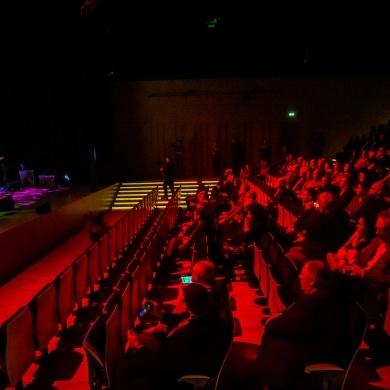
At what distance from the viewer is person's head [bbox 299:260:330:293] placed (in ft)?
10.2

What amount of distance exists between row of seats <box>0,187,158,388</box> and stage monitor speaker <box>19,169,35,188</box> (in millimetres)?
5343

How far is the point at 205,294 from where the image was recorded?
298cm

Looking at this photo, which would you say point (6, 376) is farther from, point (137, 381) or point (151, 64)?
point (151, 64)

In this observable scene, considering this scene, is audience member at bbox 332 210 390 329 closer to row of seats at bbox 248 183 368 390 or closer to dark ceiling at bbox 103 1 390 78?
row of seats at bbox 248 183 368 390

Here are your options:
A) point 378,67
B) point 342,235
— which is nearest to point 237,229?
Result: point 342,235

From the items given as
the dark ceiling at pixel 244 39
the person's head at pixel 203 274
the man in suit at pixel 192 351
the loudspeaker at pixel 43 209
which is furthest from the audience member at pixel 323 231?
the dark ceiling at pixel 244 39

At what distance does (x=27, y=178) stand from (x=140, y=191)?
366cm

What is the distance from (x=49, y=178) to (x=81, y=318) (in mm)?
10219

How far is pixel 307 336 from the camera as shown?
10.0 ft

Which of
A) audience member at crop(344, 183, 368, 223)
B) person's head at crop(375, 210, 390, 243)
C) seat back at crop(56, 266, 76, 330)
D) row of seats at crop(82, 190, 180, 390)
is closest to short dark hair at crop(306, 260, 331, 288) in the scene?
person's head at crop(375, 210, 390, 243)

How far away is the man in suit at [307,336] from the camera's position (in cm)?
300

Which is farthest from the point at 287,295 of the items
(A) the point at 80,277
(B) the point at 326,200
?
(A) the point at 80,277

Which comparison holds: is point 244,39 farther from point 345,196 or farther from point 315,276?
point 315,276

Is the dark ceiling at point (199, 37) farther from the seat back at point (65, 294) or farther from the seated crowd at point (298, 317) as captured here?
the seated crowd at point (298, 317)
